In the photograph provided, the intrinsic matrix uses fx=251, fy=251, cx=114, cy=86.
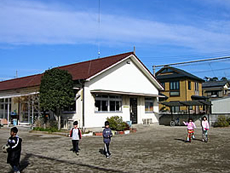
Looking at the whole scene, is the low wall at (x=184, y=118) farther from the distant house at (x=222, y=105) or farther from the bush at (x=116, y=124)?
the bush at (x=116, y=124)

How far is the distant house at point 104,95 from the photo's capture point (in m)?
17.2

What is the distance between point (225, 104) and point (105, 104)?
16.3 m

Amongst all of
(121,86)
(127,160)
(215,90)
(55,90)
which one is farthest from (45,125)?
(215,90)

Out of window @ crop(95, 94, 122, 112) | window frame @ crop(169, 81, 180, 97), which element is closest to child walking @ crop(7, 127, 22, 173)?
window @ crop(95, 94, 122, 112)

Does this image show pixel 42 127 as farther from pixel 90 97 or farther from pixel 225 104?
pixel 225 104

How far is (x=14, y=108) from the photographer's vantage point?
23.6m

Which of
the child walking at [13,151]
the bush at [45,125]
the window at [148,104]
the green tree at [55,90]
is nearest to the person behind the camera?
the child walking at [13,151]

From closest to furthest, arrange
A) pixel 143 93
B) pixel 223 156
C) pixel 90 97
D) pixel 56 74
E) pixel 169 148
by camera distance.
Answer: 1. pixel 223 156
2. pixel 169 148
3. pixel 56 74
4. pixel 90 97
5. pixel 143 93

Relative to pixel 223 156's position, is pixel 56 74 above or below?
above

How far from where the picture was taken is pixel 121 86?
19.9m

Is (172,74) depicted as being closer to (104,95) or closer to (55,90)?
(104,95)

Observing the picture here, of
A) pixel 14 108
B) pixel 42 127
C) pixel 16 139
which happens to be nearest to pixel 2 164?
pixel 16 139

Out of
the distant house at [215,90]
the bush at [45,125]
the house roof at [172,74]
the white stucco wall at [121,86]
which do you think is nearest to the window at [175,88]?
the house roof at [172,74]

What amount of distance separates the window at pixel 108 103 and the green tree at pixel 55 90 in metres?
2.23
